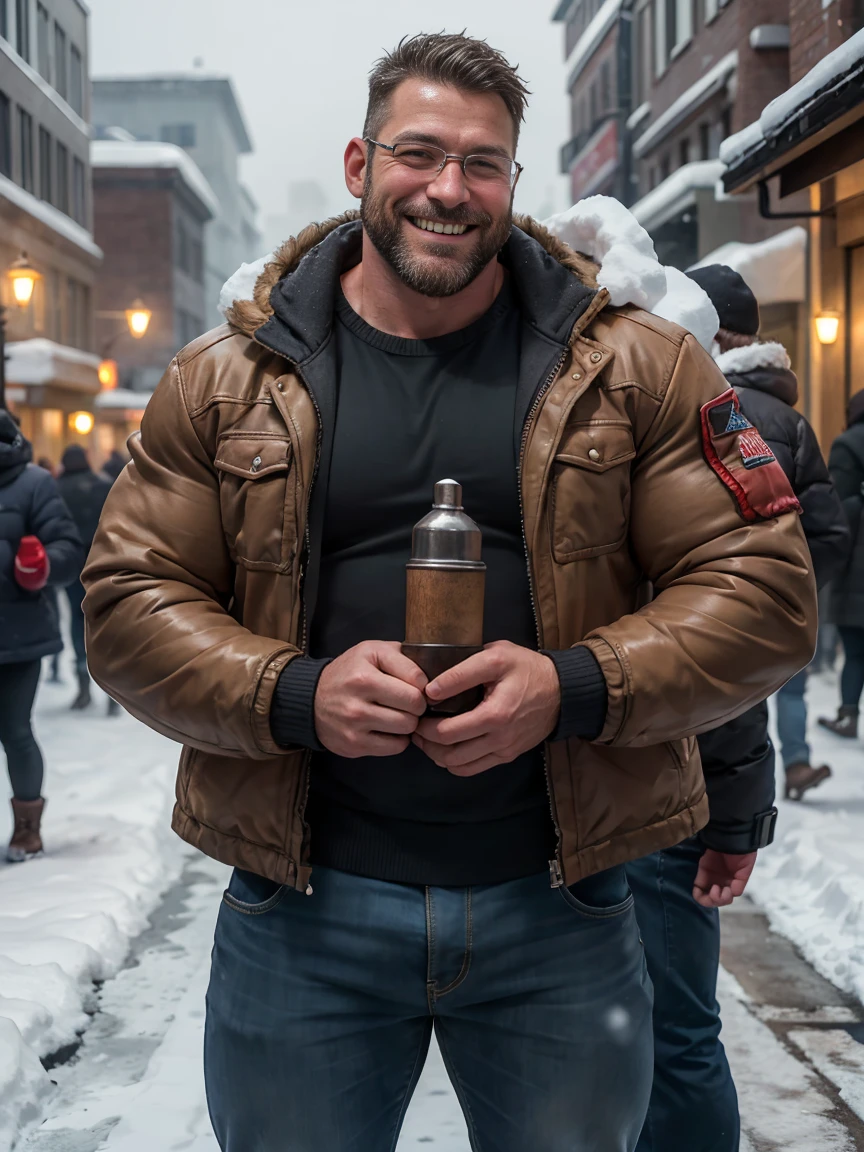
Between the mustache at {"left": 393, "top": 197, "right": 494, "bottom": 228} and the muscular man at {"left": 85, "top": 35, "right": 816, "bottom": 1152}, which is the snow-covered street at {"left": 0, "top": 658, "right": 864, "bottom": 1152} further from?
the mustache at {"left": 393, "top": 197, "right": 494, "bottom": 228}

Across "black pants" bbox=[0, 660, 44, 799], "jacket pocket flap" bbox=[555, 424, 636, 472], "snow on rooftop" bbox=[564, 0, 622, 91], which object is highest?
"snow on rooftop" bbox=[564, 0, 622, 91]

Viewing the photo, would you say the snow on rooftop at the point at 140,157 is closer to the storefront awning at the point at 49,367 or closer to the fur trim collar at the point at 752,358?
the storefront awning at the point at 49,367

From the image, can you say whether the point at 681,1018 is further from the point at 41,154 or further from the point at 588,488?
the point at 41,154

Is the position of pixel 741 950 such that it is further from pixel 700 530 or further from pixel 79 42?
pixel 79 42

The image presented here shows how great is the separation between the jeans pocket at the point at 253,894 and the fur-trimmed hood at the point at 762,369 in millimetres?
2444

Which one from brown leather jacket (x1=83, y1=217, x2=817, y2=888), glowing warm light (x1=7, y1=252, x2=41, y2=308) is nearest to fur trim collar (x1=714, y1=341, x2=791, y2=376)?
brown leather jacket (x1=83, y1=217, x2=817, y2=888)

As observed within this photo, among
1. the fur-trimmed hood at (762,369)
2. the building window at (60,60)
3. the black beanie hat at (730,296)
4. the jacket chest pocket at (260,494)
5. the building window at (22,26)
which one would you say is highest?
the building window at (60,60)

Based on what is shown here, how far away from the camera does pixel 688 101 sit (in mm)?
17859

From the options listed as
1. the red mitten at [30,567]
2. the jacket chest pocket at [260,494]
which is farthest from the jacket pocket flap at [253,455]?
the red mitten at [30,567]

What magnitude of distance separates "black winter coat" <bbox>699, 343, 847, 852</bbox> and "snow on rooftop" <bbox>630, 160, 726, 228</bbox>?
11.9 meters

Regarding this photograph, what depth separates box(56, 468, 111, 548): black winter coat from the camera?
10617mm

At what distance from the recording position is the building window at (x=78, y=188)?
11.3 meters

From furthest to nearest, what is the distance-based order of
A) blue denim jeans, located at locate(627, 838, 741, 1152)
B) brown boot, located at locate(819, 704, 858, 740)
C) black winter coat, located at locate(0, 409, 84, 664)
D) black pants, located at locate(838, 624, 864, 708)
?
brown boot, located at locate(819, 704, 858, 740), black pants, located at locate(838, 624, 864, 708), black winter coat, located at locate(0, 409, 84, 664), blue denim jeans, located at locate(627, 838, 741, 1152)

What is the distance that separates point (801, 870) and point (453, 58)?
15.0 ft
